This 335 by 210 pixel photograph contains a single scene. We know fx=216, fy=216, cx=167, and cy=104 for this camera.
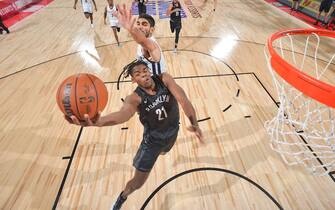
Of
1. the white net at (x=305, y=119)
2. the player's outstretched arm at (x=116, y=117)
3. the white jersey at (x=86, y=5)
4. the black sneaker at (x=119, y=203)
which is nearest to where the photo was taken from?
the player's outstretched arm at (x=116, y=117)

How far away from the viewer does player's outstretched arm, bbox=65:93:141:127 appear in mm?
1839

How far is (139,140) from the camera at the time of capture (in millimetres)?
3959

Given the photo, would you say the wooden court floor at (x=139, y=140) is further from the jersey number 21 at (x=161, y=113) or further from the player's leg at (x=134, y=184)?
the jersey number 21 at (x=161, y=113)

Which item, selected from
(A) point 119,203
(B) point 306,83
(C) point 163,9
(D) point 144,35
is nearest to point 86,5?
(C) point 163,9

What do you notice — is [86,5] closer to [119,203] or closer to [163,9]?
[163,9]

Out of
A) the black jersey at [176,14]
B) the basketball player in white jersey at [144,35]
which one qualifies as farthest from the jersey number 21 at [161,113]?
the black jersey at [176,14]

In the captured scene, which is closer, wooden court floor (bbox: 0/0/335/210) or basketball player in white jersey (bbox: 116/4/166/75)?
basketball player in white jersey (bbox: 116/4/166/75)

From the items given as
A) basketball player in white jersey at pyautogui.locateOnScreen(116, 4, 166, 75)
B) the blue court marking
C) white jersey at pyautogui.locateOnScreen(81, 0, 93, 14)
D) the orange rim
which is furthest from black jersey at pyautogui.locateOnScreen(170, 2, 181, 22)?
the blue court marking

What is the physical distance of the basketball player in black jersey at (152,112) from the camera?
6.98ft

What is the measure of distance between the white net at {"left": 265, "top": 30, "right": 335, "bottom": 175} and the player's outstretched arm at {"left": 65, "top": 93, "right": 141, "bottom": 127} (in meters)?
1.78

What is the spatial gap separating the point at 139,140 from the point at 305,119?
9.49ft

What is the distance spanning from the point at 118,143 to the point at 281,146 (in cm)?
288

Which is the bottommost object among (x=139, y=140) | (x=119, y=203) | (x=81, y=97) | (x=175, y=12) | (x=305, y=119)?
(x=139, y=140)

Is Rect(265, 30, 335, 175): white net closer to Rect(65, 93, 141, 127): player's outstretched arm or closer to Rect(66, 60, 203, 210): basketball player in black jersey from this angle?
Rect(66, 60, 203, 210): basketball player in black jersey
